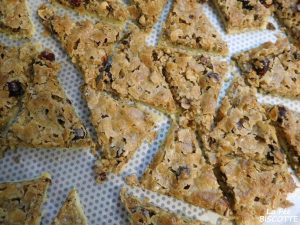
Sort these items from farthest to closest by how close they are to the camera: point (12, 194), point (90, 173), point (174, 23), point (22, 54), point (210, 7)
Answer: point (210, 7)
point (174, 23)
point (22, 54)
point (90, 173)
point (12, 194)

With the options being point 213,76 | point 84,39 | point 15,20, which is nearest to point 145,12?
point 84,39

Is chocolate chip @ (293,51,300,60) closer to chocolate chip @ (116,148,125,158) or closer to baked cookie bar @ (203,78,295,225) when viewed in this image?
baked cookie bar @ (203,78,295,225)

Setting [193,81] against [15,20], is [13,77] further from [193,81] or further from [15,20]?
[193,81]

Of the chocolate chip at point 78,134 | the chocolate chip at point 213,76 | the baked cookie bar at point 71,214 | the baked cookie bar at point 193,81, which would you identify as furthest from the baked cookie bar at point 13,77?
the chocolate chip at point 213,76

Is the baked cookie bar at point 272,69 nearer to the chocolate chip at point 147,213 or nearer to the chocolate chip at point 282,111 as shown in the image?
the chocolate chip at point 282,111

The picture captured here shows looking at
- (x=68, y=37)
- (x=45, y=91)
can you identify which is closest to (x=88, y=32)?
(x=68, y=37)

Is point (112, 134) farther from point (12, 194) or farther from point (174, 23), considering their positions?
point (174, 23)
